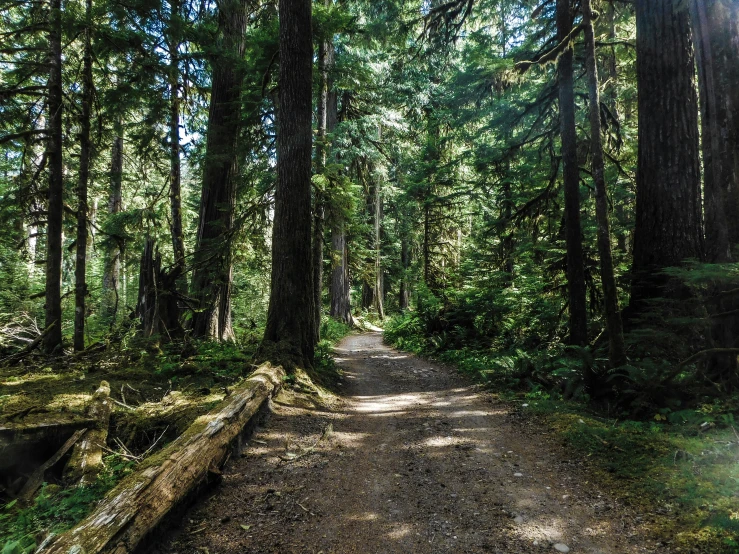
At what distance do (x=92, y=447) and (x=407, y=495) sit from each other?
3.49m

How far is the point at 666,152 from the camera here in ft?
23.0

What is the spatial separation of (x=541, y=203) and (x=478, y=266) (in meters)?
4.87

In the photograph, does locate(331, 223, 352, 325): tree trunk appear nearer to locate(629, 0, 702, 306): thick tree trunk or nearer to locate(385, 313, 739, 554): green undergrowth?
locate(385, 313, 739, 554): green undergrowth

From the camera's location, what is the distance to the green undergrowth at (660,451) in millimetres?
2865

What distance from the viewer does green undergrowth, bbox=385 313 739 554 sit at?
2865 mm

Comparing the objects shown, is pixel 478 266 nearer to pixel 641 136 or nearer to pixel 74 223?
pixel 641 136

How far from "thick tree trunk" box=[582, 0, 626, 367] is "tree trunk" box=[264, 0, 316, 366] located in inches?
191

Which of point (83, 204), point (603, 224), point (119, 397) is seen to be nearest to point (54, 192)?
point (83, 204)

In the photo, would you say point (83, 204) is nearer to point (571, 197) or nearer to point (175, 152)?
point (175, 152)

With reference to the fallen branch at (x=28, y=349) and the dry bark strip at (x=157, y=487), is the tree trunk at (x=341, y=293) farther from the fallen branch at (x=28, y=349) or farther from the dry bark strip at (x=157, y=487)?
the dry bark strip at (x=157, y=487)

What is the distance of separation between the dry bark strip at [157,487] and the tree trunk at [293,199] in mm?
2522

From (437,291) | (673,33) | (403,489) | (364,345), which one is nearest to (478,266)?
(437,291)

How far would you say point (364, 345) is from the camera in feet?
56.3

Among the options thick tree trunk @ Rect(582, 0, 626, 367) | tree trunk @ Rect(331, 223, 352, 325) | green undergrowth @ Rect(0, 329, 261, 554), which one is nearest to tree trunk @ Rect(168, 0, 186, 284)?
green undergrowth @ Rect(0, 329, 261, 554)
